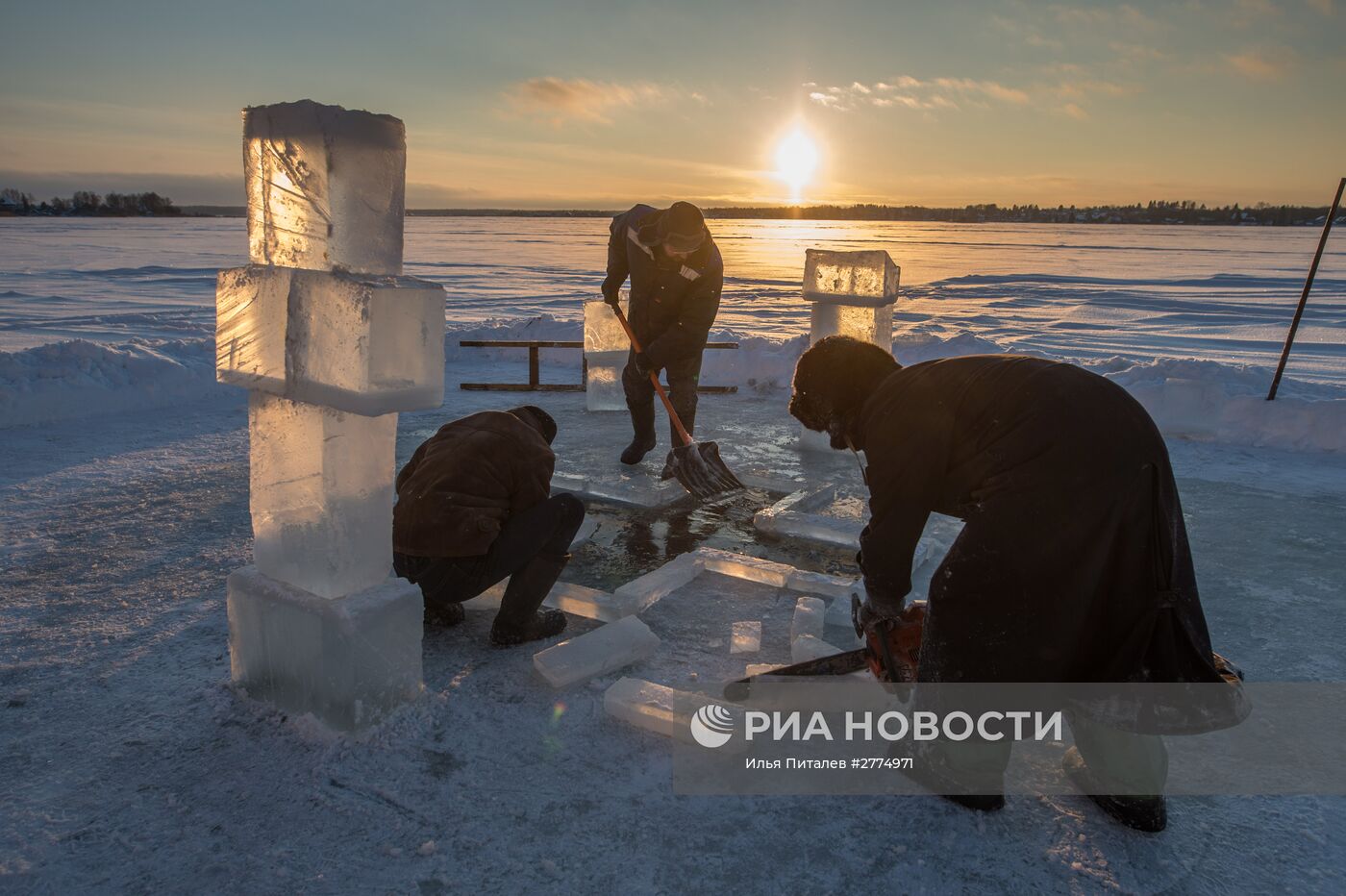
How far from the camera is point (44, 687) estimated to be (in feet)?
10.3

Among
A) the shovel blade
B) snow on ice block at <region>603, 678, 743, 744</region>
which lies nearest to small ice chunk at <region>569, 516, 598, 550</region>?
the shovel blade

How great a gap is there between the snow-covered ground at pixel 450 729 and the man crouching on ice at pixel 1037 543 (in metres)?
0.28

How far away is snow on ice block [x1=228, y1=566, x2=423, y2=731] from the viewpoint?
9.12 ft

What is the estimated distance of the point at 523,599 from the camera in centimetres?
355

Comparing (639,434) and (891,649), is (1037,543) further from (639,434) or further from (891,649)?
(639,434)

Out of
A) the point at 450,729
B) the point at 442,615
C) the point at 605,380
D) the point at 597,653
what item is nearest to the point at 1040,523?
the point at 597,653

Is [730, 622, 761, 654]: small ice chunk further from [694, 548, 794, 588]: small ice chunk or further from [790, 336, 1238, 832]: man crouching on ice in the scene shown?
[790, 336, 1238, 832]: man crouching on ice

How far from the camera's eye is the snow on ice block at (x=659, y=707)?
2.88 meters

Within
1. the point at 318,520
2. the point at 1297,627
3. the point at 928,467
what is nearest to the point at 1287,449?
the point at 1297,627

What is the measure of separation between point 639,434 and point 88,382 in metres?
5.04

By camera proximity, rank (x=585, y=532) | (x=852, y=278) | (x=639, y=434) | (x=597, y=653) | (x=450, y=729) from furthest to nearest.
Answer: (x=852, y=278) < (x=639, y=434) < (x=585, y=532) < (x=597, y=653) < (x=450, y=729)

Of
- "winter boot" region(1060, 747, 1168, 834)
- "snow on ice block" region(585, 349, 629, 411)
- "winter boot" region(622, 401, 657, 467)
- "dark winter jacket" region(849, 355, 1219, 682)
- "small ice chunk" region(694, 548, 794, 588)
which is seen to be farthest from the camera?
"snow on ice block" region(585, 349, 629, 411)

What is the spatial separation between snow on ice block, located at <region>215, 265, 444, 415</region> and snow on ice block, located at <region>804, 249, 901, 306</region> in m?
4.78

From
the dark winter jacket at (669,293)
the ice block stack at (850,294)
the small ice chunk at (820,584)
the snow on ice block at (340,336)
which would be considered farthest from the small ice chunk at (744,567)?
the ice block stack at (850,294)
